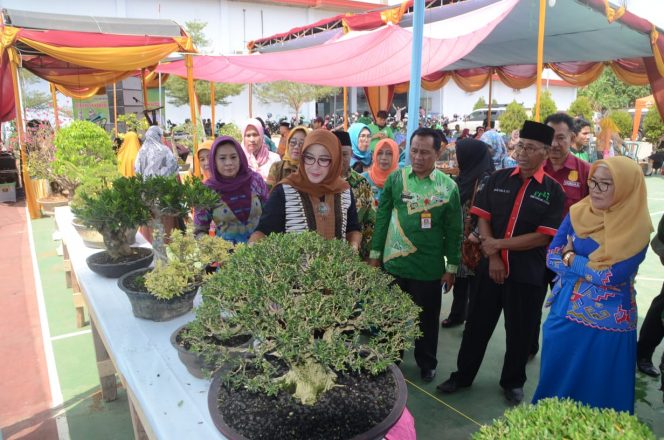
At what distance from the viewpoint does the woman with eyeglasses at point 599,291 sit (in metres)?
1.92

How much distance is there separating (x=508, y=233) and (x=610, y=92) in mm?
30135

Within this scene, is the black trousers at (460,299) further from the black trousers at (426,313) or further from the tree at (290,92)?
the tree at (290,92)

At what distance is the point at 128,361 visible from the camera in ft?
5.31

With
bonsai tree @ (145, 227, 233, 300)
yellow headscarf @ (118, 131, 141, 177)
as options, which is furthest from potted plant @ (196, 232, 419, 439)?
yellow headscarf @ (118, 131, 141, 177)

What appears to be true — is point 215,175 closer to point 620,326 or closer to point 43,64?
point 620,326

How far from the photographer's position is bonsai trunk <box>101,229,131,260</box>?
2.36 meters

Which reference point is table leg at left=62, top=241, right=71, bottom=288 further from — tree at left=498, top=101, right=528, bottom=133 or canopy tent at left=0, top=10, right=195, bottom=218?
tree at left=498, top=101, right=528, bottom=133

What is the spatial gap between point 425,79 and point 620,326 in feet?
36.8

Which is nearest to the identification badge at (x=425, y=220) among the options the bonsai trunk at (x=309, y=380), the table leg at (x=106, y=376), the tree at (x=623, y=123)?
the bonsai trunk at (x=309, y=380)

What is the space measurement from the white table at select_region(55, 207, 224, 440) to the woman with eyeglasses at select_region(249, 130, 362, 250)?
1.96 feet

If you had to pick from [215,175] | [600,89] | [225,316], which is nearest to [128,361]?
[225,316]

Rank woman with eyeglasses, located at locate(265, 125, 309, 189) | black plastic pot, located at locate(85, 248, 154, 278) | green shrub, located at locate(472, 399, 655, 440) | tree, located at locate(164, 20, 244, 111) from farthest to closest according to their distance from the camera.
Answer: tree, located at locate(164, 20, 244, 111)
woman with eyeglasses, located at locate(265, 125, 309, 189)
black plastic pot, located at locate(85, 248, 154, 278)
green shrub, located at locate(472, 399, 655, 440)

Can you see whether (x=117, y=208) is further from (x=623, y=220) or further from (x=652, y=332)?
(x=652, y=332)

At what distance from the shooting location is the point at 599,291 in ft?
6.59
